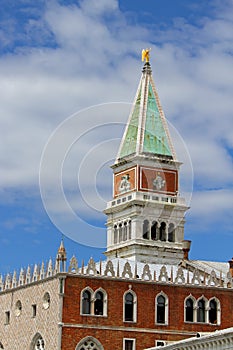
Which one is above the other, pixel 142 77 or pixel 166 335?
pixel 142 77

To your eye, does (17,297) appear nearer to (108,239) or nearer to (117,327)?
(117,327)

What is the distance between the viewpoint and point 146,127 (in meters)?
118

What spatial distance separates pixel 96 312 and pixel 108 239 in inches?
1621

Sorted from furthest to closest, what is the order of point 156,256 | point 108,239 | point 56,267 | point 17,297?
point 108,239
point 156,256
point 17,297
point 56,267

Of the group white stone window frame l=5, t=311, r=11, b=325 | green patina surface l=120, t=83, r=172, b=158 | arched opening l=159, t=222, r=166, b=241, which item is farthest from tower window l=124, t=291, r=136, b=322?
green patina surface l=120, t=83, r=172, b=158

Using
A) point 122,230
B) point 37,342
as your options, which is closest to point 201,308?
point 37,342

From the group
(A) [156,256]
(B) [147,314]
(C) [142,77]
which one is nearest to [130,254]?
(A) [156,256]

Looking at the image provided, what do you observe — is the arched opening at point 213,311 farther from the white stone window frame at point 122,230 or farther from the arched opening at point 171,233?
the white stone window frame at point 122,230

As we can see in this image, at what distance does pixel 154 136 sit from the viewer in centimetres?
11881

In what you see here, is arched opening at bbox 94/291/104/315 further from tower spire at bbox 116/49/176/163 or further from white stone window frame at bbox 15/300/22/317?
tower spire at bbox 116/49/176/163

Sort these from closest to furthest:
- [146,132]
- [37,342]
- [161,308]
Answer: [161,308] → [37,342] → [146,132]

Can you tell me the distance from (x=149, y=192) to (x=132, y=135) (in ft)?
26.1

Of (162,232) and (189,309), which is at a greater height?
(162,232)

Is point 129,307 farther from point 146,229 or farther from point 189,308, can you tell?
point 146,229
